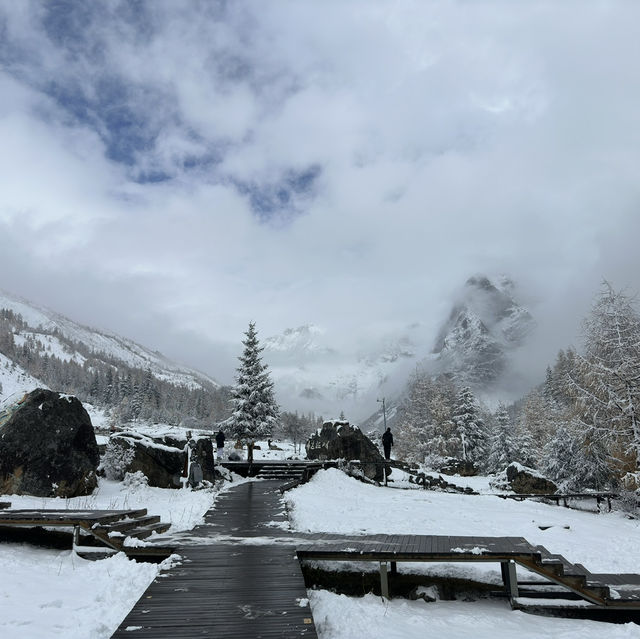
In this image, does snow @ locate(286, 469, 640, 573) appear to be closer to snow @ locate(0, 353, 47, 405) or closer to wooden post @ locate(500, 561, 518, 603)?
wooden post @ locate(500, 561, 518, 603)

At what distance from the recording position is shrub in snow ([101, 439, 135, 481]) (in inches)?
674

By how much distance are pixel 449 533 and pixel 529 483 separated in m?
16.0

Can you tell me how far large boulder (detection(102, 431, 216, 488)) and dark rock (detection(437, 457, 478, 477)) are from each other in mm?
26371

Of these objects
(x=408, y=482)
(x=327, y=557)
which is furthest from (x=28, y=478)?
(x=408, y=482)

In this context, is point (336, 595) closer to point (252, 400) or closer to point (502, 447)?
point (252, 400)

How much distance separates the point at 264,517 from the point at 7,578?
20.4 ft

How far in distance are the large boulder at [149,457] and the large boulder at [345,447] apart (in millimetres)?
11708

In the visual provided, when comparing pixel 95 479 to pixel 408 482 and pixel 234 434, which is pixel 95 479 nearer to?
pixel 408 482

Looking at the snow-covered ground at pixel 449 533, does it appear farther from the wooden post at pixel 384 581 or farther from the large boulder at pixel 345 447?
the large boulder at pixel 345 447

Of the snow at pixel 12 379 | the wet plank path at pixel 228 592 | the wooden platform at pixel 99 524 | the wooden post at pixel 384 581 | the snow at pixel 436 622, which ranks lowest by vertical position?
the snow at pixel 436 622

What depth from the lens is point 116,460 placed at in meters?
17.2

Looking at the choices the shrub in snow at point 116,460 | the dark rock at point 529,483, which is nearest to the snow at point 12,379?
the shrub in snow at point 116,460

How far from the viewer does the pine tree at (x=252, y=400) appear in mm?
37000

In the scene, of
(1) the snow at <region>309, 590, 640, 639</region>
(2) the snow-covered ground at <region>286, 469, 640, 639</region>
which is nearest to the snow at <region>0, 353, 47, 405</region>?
(2) the snow-covered ground at <region>286, 469, 640, 639</region>
